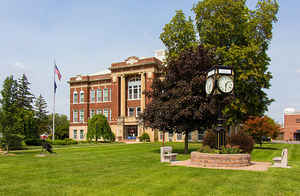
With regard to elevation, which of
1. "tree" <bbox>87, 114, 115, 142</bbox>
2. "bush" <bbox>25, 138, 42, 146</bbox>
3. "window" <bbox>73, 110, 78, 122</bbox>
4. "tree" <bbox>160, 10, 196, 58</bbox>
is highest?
"tree" <bbox>160, 10, 196, 58</bbox>

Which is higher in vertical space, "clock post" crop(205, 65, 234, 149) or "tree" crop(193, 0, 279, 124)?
"tree" crop(193, 0, 279, 124)

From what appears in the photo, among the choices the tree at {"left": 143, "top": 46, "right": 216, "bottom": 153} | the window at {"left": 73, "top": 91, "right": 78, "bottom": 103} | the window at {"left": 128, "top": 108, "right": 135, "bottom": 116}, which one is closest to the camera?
the tree at {"left": 143, "top": 46, "right": 216, "bottom": 153}

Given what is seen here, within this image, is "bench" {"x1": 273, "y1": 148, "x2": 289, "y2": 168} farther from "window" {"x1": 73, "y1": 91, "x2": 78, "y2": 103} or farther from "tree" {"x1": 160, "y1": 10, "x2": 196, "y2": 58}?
"window" {"x1": 73, "y1": 91, "x2": 78, "y2": 103}

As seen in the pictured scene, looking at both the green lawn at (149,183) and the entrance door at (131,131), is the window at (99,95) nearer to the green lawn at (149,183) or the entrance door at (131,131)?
the entrance door at (131,131)

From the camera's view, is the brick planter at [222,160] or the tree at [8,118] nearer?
the brick planter at [222,160]

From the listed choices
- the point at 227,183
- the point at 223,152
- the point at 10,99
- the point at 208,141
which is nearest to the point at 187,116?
the point at 208,141

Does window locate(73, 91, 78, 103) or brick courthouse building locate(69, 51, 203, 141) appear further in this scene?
window locate(73, 91, 78, 103)

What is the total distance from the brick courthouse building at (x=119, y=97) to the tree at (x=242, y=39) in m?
18.6

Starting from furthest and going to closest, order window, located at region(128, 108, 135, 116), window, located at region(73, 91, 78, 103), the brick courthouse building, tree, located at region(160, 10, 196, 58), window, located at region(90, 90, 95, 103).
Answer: window, located at region(73, 91, 78, 103) < window, located at region(90, 90, 95, 103) < window, located at region(128, 108, 135, 116) < the brick courthouse building < tree, located at region(160, 10, 196, 58)

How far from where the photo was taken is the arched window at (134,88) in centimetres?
5132

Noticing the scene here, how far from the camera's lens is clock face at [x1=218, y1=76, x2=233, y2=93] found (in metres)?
14.4

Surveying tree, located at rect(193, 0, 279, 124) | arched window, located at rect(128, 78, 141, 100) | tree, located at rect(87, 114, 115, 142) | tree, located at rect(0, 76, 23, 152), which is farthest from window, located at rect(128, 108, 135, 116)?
tree, located at rect(0, 76, 23, 152)

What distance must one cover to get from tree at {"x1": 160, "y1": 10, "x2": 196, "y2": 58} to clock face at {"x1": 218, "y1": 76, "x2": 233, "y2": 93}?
1593 cm

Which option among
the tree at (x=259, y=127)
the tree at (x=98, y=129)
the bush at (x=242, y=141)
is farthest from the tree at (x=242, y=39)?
the tree at (x=98, y=129)
